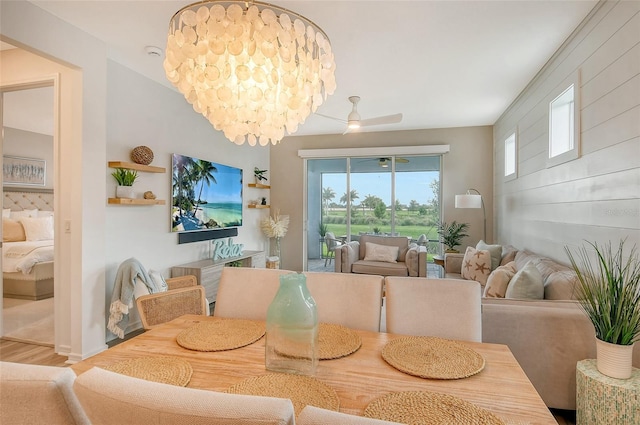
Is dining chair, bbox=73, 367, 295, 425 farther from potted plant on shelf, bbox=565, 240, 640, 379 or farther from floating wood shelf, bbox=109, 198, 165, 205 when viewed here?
floating wood shelf, bbox=109, 198, 165, 205

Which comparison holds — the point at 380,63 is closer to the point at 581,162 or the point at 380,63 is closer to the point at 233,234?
the point at 581,162

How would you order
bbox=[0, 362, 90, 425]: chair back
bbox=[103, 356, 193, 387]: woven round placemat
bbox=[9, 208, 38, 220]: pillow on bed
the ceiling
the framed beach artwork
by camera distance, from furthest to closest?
bbox=[9, 208, 38, 220]: pillow on bed, the framed beach artwork, the ceiling, bbox=[103, 356, 193, 387]: woven round placemat, bbox=[0, 362, 90, 425]: chair back

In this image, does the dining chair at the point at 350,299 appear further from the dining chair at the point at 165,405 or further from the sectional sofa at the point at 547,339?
the dining chair at the point at 165,405

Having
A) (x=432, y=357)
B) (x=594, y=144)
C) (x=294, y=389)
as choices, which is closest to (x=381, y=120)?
(x=594, y=144)

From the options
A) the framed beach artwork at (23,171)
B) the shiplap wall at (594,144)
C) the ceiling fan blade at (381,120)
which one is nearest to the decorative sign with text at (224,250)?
the ceiling fan blade at (381,120)

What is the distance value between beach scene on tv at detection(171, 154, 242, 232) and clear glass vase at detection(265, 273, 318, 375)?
10.3ft

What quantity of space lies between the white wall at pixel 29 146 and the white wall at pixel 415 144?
377cm

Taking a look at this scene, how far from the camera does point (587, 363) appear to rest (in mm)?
1720

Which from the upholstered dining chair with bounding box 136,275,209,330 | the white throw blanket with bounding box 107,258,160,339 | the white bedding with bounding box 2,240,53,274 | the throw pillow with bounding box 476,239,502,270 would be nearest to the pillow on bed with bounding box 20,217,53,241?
the white bedding with bounding box 2,240,53,274

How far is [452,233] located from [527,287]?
10.6 ft

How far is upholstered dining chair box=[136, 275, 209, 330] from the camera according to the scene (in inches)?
74.6

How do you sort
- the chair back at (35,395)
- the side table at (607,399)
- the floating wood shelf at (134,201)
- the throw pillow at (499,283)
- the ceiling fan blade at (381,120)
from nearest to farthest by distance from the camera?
the chair back at (35,395), the side table at (607,399), the throw pillow at (499,283), the floating wood shelf at (134,201), the ceiling fan blade at (381,120)

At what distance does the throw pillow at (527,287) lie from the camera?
2.30 meters

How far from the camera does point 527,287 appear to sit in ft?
7.59
